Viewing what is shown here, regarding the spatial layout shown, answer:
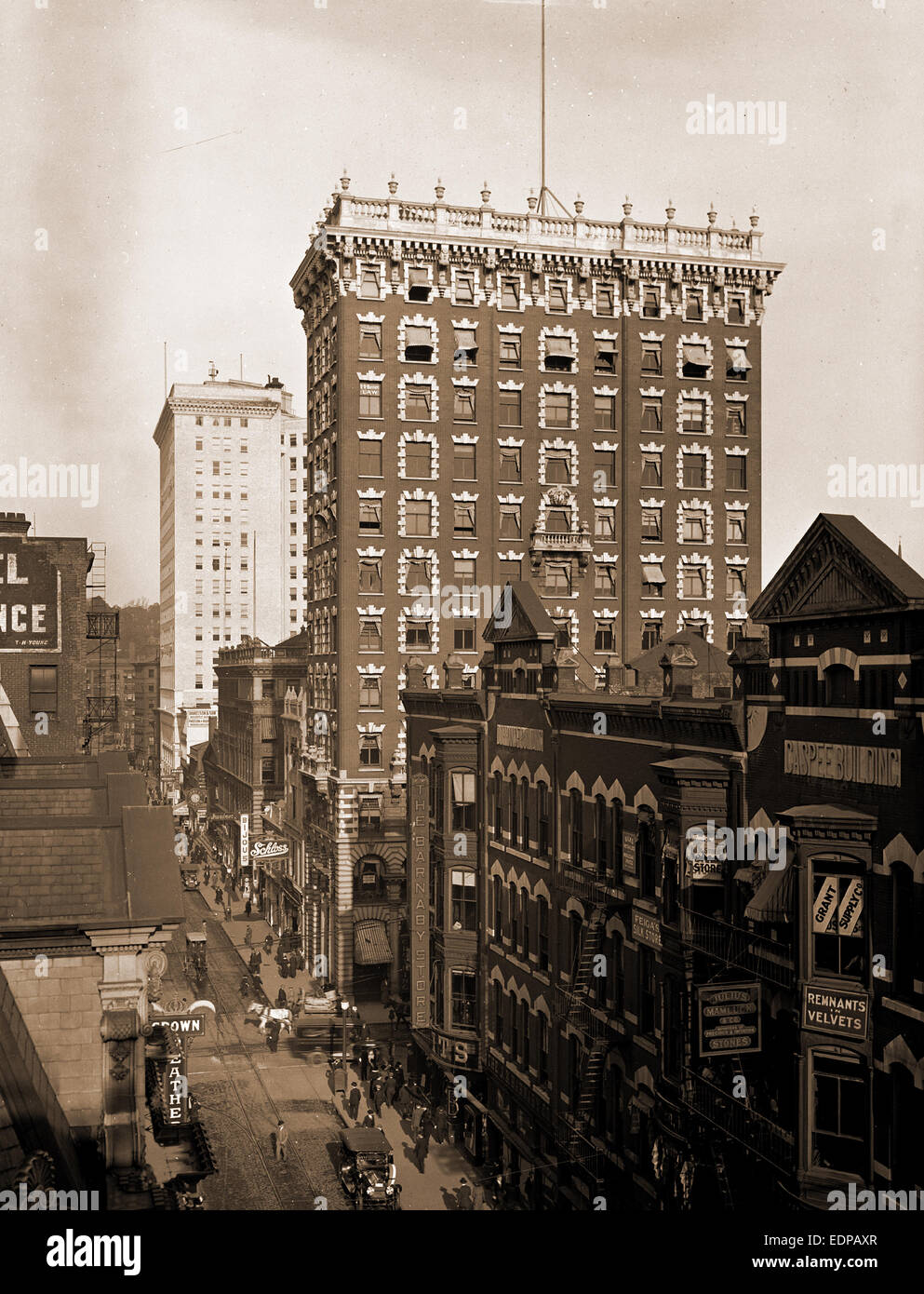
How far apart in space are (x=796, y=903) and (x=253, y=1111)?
23.2 metres

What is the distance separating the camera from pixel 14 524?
45625 mm

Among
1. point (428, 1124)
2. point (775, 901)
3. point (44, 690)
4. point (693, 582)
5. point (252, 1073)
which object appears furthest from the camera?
point (693, 582)

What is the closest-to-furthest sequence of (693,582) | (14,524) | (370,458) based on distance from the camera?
(14,524)
(370,458)
(693,582)

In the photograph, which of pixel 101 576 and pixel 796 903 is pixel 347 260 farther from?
pixel 796 903

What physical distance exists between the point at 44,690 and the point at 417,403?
19.2 metres

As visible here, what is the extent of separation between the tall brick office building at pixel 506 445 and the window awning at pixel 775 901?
3150cm

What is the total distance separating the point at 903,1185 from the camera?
16.3 meters

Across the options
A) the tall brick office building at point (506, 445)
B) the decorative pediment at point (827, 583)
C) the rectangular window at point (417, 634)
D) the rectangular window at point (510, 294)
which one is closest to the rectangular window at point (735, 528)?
the tall brick office building at point (506, 445)

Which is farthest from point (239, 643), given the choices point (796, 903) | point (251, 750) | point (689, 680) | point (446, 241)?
point (796, 903)

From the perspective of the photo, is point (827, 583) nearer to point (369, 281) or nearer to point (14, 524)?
point (14, 524)

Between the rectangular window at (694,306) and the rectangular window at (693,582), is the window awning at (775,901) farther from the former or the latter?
the rectangular window at (694,306)

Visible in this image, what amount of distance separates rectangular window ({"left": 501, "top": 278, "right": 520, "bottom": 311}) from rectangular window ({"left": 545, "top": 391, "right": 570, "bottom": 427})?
4.09m

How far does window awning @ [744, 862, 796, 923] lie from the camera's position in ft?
61.9

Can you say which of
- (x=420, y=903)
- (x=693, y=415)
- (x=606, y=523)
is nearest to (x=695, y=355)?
(x=693, y=415)
